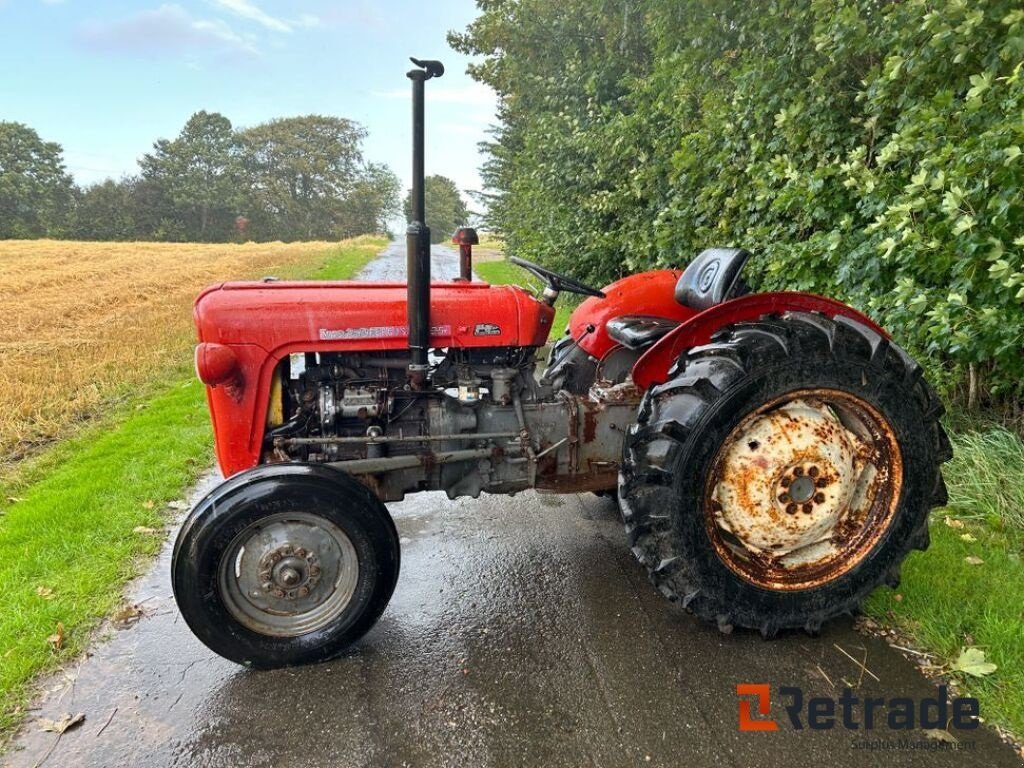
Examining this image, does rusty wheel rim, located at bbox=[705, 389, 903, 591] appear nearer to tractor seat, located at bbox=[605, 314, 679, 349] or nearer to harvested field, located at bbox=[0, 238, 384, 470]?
tractor seat, located at bbox=[605, 314, 679, 349]

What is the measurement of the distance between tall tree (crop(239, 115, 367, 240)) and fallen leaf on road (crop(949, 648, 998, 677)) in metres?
61.9

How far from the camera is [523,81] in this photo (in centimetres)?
964

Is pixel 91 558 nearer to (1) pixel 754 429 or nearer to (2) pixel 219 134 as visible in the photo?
(1) pixel 754 429

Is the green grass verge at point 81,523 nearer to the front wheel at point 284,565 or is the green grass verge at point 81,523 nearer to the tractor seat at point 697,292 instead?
the front wheel at point 284,565

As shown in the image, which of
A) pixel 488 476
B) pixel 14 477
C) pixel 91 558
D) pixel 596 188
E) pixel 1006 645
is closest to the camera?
pixel 1006 645

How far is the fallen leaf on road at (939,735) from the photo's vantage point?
1.95m

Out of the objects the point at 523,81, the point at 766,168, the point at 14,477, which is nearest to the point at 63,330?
the point at 14,477

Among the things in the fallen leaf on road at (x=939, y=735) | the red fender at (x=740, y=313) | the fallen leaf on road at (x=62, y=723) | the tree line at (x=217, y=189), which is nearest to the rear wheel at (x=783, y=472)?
the red fender at (x=740, y=313)

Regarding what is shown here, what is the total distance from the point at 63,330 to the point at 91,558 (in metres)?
8.57

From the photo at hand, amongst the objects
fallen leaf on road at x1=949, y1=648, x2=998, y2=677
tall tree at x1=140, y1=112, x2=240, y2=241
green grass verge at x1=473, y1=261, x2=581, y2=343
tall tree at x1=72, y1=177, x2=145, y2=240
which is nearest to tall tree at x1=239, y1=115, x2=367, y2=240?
tall tree at x1=140, y1=112, x2=240, y2=241

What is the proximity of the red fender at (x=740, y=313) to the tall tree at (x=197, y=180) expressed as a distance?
58.4 meters

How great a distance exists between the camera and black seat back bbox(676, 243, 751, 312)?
288 cm
